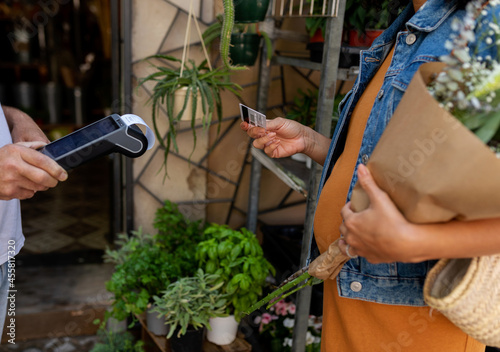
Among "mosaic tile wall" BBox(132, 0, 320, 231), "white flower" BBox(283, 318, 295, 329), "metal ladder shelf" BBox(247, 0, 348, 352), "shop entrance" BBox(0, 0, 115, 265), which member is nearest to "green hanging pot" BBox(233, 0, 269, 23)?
"metal ladder shelf" BBox(247, 0, 348, 352)

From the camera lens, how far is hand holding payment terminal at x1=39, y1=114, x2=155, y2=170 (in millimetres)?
867

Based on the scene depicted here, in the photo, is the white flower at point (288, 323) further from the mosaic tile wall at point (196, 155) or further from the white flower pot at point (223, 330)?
the mosaic tile wall at point (196, 155)

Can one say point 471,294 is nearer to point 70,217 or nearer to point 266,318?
point 266,318

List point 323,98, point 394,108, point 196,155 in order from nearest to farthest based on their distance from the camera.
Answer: point 394,108
point 323,98
point 196,155

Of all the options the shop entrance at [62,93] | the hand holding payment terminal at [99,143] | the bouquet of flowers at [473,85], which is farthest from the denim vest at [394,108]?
the shop entrance at [62,93]

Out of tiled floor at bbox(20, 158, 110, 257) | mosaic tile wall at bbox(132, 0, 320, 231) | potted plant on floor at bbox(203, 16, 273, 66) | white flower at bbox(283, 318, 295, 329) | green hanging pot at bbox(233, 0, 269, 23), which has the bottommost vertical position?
tiled floor at bbox(20, 158, 110, 257)

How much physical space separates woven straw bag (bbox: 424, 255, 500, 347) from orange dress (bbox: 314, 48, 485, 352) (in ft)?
0.30

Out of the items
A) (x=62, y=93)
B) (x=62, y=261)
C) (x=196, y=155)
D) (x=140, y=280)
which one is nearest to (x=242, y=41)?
(x=196, y=155)

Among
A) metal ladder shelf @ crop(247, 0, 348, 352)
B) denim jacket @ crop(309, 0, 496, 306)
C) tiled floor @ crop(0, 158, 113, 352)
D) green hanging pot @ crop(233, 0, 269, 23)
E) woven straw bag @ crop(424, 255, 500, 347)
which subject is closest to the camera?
woven straw bag @ crop(424, 255, 500, 347)

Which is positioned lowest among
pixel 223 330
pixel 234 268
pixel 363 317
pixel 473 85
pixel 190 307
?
pixel 223 330

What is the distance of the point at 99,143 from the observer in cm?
88

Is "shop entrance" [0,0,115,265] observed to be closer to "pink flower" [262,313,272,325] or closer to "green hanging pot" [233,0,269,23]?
"pink flower" [262,313,272,325]

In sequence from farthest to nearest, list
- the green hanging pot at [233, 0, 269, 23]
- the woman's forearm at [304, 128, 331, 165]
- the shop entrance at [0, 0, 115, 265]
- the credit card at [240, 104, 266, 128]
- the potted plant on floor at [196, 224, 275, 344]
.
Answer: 1. the shop entrance at [0, 0, 115, 265]
2. the potted plant on floor at [196, 224, 275, 344]
3. the green hanging pot at [233, 0, 269, 23]
4. the woman's forearm at [304, 128, 331, 165]
5. the credit card at [240, 104, 266, 128]

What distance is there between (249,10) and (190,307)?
3.88ft
